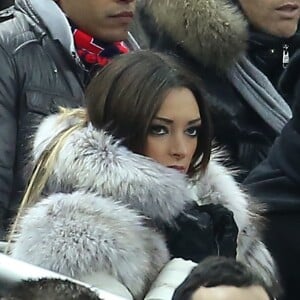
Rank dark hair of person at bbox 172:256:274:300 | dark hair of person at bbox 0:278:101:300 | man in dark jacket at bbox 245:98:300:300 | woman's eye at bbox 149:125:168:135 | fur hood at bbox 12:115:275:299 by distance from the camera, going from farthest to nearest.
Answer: man in dark jacket at bbox 245:98:300:300, woman's eye at bbox 149:125:168:135, fur hood at bbox 12:115:275:299, dark hair of person at bbox 172:256:274:300, dark hair of person at bbox 0:278:101:300

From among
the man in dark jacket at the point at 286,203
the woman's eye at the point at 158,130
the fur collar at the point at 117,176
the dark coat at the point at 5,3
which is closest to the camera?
the fur collar at the point at 117,176

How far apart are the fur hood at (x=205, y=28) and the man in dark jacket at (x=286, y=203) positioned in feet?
2.28

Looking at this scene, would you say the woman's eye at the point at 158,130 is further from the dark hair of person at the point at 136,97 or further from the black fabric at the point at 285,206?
the black fabric at the point at 285,206

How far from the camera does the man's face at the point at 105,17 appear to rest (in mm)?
3553

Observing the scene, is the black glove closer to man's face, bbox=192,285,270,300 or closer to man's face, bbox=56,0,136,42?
man's face, bbox=192,285,270,300

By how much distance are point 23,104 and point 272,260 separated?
0.89m

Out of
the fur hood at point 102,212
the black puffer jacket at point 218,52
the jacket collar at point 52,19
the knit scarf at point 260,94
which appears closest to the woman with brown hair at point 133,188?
the fur hood at point 102,212

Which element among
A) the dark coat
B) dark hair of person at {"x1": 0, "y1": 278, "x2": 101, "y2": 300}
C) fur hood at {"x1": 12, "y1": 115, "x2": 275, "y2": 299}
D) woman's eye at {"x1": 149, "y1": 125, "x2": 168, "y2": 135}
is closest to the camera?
dark hair of person at {"x1": 0, "y1": 278, "x2": 101, "y2": 300}

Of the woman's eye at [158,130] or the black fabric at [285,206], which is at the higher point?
the woman's eye at [158,130]

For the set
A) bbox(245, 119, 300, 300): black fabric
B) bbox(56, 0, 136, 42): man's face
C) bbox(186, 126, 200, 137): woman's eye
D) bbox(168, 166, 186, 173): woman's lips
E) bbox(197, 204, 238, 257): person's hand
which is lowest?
bbox(245, 119, 300, 300): black fabric

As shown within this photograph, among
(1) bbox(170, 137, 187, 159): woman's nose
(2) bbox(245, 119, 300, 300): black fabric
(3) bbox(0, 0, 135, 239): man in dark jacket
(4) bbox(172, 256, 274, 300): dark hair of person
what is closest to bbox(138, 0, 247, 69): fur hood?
(3) bbox(0, 0, 135, 239): man in dark jacket

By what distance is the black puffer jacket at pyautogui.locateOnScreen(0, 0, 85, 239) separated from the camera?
3.33 m

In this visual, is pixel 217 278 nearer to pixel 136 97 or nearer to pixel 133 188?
pixel 133 188

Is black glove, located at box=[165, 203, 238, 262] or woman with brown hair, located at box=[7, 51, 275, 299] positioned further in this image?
black glove, located at box=[165, 203, 238, 262]
